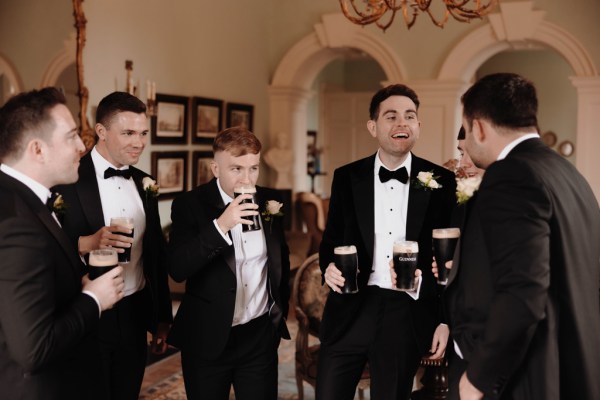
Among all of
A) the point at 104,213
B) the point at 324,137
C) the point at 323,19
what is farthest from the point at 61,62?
the point at 324,137

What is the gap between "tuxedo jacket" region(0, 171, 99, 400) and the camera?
1840 mm

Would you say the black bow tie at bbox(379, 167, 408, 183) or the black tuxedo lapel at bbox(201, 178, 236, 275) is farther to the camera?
the black bow tie at bbox(379, 167, 408, 183)

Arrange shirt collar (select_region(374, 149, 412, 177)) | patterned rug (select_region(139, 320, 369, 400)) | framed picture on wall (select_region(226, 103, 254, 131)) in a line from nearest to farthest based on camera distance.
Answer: shirt collar (select_region(374, 149, 412, 177))
patterned rug (select_region(139, 320, 369, 400))
framed picture on wall (select_region(226, 103, 254, 131))

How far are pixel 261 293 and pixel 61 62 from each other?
3.60 meters

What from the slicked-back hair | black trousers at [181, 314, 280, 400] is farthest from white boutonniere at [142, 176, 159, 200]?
black trousers at [181, 314, 280, 400]

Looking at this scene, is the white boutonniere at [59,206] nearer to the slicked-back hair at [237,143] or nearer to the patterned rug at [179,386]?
the slicked-back hair at [237,143]

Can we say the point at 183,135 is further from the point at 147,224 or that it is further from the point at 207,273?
the point at 207,273

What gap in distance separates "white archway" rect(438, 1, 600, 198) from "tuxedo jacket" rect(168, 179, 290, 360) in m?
6.17

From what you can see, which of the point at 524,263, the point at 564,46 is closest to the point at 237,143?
the point at 524,263

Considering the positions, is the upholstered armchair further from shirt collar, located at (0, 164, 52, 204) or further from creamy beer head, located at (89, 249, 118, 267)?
shirt collar, located at (0, 164, 52, 204)

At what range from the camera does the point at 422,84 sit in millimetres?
8844

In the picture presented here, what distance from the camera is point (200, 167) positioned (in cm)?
804

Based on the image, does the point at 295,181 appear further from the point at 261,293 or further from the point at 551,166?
the point at 551,166

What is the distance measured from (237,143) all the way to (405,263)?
0.87 metres
